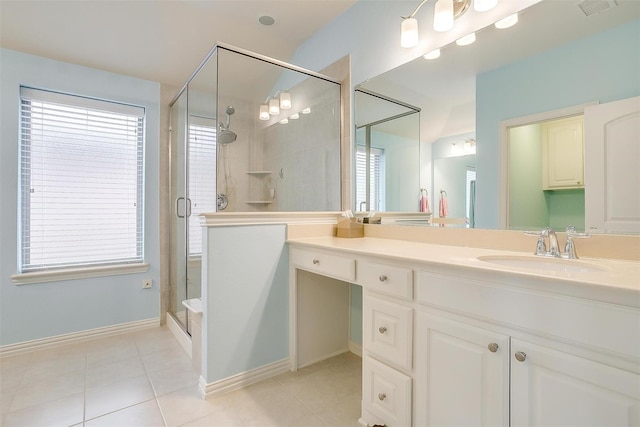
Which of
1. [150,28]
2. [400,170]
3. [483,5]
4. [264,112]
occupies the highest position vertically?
[150,28]

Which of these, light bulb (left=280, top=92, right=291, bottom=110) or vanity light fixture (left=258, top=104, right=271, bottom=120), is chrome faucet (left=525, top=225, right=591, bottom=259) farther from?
vanity light fixture (left=258, top=104, right=271, bottom=120)

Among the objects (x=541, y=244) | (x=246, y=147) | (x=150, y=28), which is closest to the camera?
(x=541, y=244)

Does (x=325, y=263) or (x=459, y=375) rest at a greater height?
(x=325, y=263)

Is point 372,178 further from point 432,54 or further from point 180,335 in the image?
point 180,335

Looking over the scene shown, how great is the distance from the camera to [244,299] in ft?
5.80

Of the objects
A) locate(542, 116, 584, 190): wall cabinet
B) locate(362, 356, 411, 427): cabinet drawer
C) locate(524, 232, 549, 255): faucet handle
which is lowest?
locate(362, 356, 411, 427): cabinet drawer

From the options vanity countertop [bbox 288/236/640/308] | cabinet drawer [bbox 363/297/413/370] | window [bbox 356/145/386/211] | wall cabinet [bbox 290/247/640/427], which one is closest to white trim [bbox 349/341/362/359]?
wall cabinet [bbox 290/247/640/427]

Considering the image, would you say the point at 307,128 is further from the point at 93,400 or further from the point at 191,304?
the point at 93,400

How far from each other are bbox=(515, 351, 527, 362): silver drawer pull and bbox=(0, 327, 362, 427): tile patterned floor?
2.94 ft

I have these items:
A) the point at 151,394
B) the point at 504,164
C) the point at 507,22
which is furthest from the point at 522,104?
the point at 151,394

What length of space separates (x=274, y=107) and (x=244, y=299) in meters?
1.67

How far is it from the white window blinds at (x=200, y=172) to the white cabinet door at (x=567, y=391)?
6.26 ft

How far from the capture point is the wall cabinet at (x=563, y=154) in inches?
46.9

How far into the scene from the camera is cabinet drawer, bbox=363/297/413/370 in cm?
120
